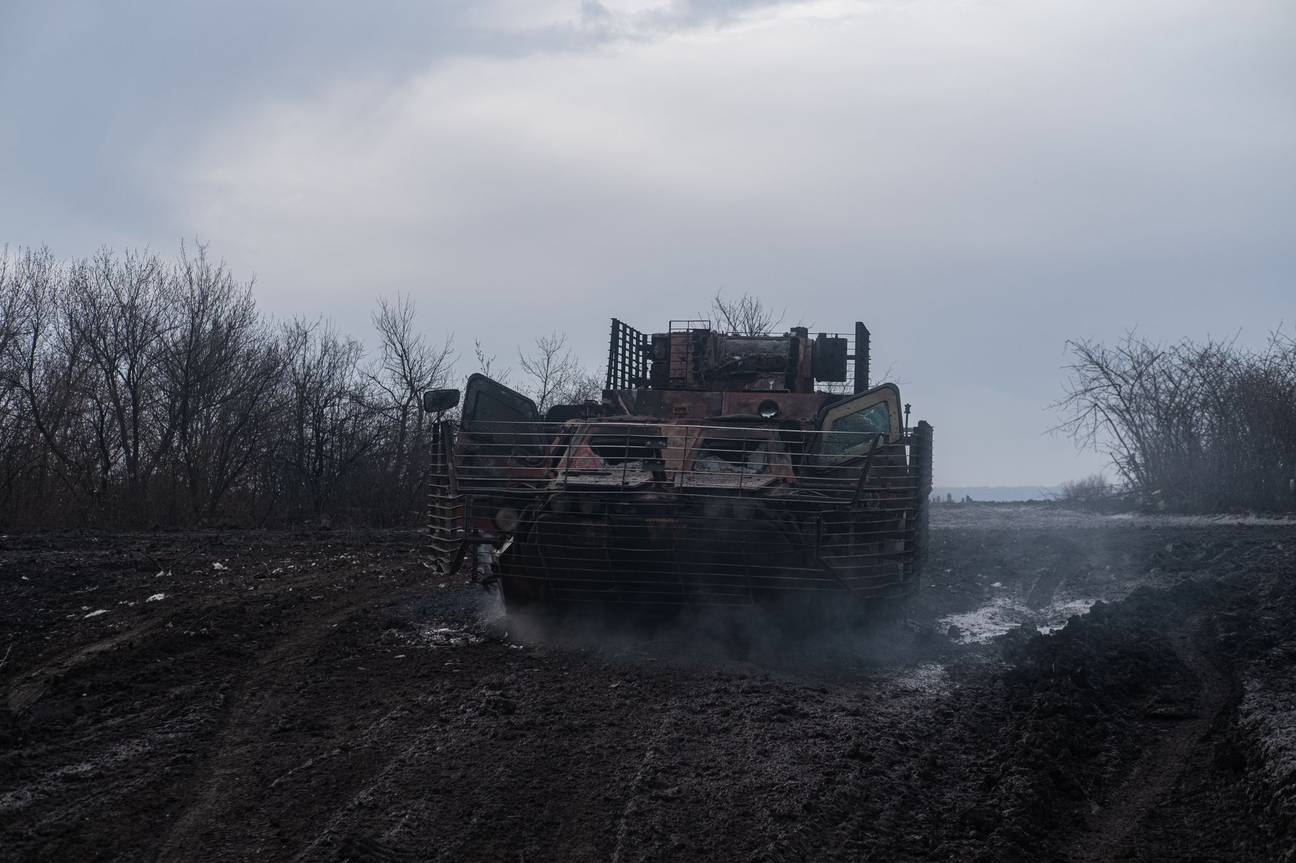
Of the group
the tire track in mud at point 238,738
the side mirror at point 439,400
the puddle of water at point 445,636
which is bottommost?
the tire track in mud at point 238,738

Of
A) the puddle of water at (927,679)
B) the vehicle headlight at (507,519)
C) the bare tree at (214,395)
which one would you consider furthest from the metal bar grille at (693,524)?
the bare tree at (214,395)

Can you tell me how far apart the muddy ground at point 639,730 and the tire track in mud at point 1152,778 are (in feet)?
0.07

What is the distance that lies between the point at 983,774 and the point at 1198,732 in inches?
61.1

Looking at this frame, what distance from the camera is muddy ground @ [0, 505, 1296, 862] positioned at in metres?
4.51

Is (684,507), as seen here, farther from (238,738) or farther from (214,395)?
(214,395)

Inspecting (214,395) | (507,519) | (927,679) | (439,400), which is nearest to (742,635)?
(927,679)

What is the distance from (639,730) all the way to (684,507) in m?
2.42

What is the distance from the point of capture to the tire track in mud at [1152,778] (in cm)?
448

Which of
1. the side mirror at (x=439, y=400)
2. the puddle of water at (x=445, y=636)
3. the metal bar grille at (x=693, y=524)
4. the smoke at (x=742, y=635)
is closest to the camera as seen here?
the metal bar grille at (x=693, y=524)

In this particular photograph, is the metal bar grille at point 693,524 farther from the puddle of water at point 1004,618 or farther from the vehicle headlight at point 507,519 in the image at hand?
the puddle of water at point 1004,618

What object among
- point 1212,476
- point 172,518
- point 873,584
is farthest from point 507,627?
point 1212,476

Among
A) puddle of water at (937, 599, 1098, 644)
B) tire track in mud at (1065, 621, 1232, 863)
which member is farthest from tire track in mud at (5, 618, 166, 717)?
puddle of water at (937, 599, 1098, 644)

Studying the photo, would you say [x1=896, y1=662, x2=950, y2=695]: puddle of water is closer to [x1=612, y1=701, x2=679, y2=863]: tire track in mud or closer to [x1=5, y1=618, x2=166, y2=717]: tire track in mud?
[x1=612, y1=701, x2=679, y2=863]: tire track in mud

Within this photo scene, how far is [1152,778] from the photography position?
537 cm
